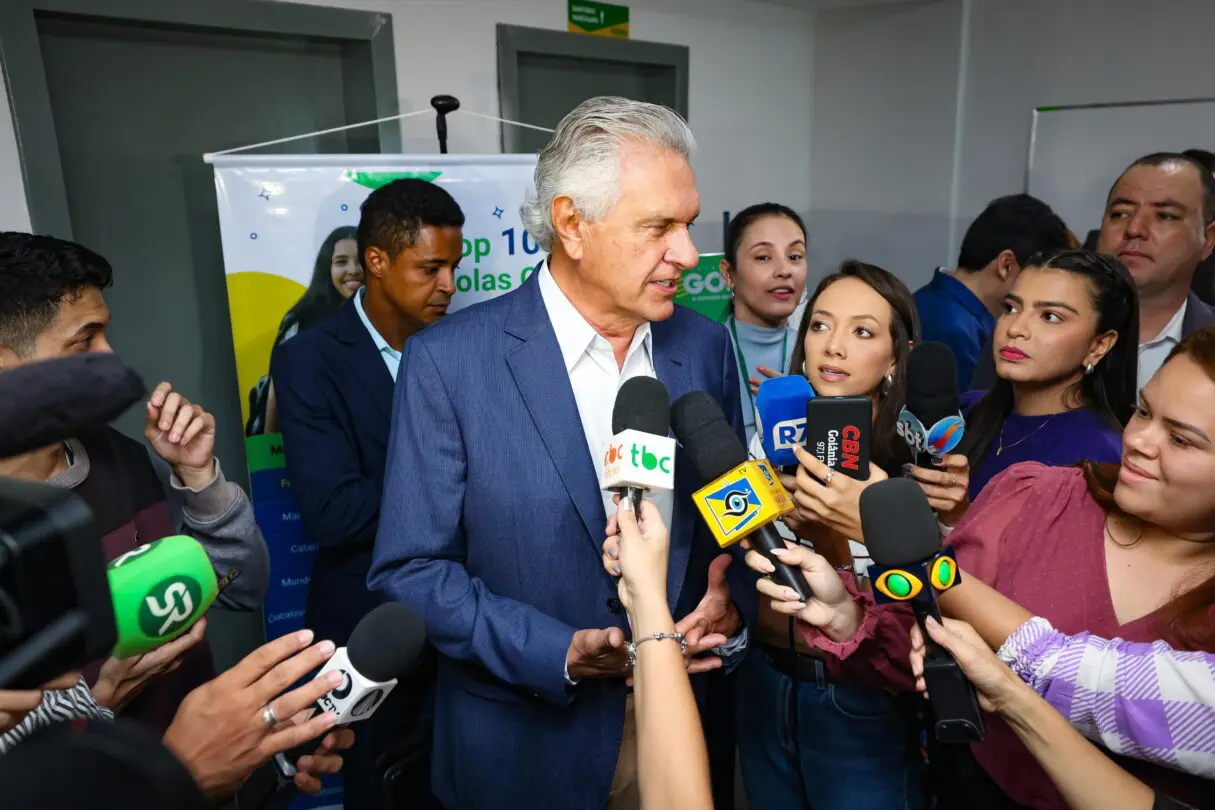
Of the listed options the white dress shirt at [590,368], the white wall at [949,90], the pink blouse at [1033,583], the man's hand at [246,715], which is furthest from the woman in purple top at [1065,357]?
the white wall at [949,90]

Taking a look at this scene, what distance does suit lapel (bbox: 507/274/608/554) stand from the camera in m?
1.42

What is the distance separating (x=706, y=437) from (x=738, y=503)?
5.1 inches

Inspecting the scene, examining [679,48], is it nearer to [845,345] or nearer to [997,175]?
[997,175]

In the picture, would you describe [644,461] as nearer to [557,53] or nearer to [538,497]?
[538,497]

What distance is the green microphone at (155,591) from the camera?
841 mm

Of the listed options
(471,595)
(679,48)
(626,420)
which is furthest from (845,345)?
(679,48)

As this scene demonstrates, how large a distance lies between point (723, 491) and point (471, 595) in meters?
0.52

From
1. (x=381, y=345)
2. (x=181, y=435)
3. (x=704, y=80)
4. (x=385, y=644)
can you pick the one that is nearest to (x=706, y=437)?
(x=385, y=644)

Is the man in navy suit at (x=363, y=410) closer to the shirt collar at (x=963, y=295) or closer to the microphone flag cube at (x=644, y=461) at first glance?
the microphone flag cube at (x=644, y=461)

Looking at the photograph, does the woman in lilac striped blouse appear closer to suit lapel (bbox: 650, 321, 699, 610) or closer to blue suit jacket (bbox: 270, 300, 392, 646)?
suit lapel (bbox: 650, 321, 699, 610)

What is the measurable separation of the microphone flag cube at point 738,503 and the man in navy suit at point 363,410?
123cm

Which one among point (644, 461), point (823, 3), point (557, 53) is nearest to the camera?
point (644, 461)

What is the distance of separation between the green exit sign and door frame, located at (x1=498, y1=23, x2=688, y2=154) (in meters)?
0.03

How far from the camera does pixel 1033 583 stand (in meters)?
1.30
